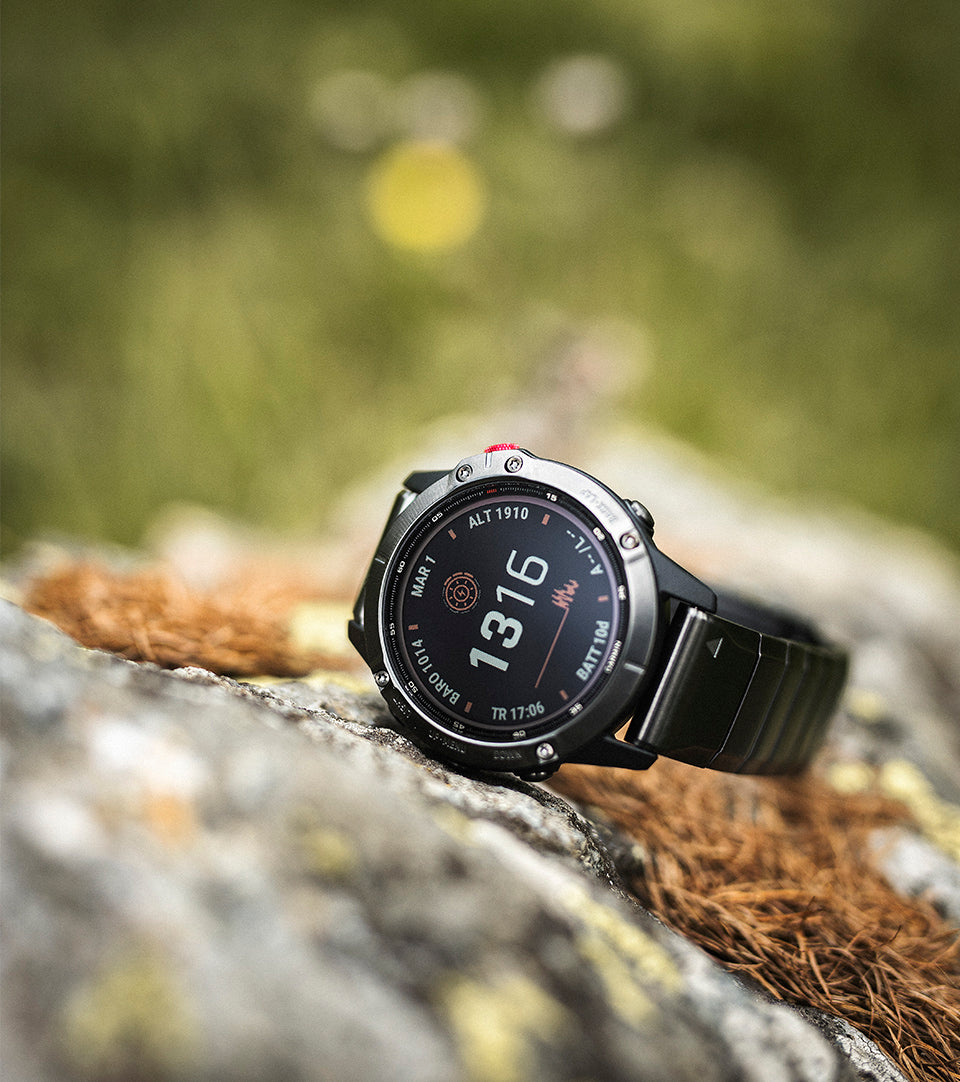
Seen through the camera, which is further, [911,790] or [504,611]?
[911,790]

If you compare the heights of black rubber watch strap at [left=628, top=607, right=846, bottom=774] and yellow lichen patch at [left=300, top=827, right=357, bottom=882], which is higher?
black rubber watch strap at [left=628, top=607, right=846, bottom=774]

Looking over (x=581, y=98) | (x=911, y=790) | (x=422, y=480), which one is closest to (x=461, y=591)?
(x=422, y=480)

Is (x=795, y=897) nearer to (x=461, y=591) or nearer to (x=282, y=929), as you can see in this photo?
(x=461, y=591)

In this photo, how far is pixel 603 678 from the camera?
1.00 meters

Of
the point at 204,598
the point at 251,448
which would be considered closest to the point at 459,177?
the point at 251,448

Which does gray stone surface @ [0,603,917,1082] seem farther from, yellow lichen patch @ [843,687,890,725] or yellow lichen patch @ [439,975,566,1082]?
yellow lichen patch @ [843,687,890,725]

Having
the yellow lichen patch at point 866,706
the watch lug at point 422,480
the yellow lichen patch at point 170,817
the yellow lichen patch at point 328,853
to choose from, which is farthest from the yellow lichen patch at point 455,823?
the yellow lichen patch at point 866,706

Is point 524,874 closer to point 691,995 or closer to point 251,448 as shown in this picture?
point 691,995

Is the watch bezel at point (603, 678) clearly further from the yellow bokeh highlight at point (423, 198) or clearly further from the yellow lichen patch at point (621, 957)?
the yellow bokeh highlight at point (423, 198)

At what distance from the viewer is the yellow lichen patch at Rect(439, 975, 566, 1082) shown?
21.3 inches

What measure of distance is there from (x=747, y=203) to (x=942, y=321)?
1.05 metres

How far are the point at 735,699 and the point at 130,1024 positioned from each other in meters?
0.85

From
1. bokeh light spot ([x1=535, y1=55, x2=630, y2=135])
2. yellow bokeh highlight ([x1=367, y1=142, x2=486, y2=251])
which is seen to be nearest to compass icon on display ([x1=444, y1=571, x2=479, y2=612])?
yellow bokeh highlight ([x1=367, y1=142, x2=486, y2=251])

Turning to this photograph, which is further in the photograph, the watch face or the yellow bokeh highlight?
the yellow bokeh highlight
